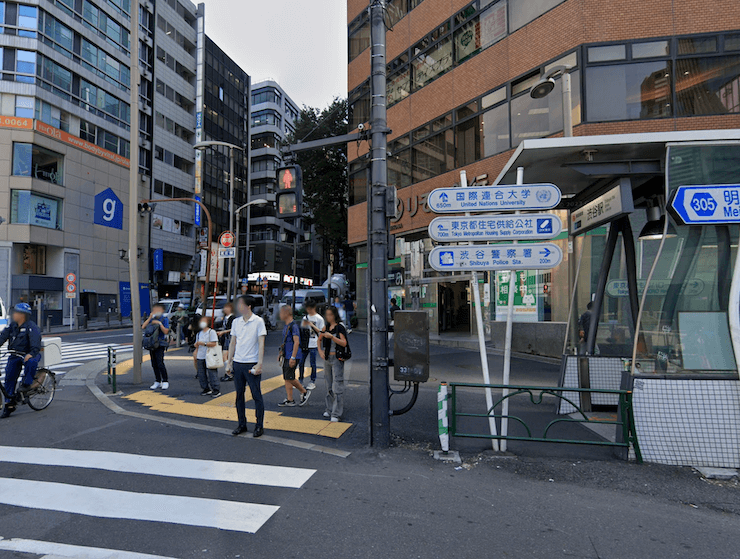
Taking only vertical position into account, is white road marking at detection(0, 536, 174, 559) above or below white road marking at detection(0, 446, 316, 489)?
above

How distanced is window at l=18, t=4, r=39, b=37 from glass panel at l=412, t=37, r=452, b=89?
2697cm

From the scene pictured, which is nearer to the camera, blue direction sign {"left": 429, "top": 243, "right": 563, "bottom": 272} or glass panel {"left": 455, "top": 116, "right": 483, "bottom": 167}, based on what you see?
blue direction sign {"left": 429, "top": 243, "right": 563, "bottom": 272}

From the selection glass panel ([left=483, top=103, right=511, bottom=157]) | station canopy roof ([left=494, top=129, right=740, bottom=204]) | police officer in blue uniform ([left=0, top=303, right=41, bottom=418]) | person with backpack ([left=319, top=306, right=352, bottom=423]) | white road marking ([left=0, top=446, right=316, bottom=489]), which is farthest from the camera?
glass panel ([left=483, top=103, right=511, bottom=157])

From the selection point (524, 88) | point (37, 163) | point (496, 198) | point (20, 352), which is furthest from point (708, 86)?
point (37, 163)

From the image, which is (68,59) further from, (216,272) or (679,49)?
(679,49)

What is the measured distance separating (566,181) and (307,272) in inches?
2468

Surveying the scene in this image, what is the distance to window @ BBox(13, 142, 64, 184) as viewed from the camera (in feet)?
99.9

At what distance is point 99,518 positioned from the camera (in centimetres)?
390

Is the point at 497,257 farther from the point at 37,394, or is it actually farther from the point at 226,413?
the point at 37,394

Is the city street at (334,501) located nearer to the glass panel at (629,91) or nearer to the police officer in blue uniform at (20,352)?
the police officer in blue uniform at (20,352)

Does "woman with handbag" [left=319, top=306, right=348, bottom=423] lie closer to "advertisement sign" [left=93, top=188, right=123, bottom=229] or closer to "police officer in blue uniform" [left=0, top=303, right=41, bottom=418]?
"police officer in blue uniform" [left=0, top=303, right=41, bottom=418]

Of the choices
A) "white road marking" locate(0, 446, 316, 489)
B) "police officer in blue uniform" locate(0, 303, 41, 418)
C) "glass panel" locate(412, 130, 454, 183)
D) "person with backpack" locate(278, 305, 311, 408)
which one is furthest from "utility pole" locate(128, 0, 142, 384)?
"glass panel" locate(412, 130, 454, 183)

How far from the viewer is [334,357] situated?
7.29 meters

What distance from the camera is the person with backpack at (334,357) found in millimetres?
7059
